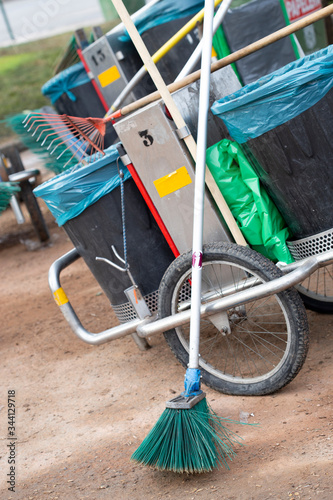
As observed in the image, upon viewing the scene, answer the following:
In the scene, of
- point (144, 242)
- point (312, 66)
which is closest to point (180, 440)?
point (144, 242)

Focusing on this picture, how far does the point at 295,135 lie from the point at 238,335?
135 cm

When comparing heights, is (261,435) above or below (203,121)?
below

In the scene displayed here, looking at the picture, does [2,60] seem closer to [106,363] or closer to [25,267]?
[25,267]

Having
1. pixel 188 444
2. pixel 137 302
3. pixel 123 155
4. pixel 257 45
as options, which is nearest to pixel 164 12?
pixel 257 45

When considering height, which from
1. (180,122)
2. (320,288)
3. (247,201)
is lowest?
(320,288)

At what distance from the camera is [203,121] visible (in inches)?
103

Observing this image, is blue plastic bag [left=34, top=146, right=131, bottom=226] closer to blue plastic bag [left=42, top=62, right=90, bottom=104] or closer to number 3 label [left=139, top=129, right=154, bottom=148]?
number 3 label [left=139, top=129, right=154, bottom=148]

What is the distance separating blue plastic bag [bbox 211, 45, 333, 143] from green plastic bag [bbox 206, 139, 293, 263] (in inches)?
5.9

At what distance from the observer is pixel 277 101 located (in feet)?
7.99

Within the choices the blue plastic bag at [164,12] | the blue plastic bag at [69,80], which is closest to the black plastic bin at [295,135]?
the blue plastic bag at [164,12]

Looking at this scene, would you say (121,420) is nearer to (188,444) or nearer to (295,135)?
(188,444)

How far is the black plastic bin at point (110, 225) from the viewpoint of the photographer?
2973 millimetres

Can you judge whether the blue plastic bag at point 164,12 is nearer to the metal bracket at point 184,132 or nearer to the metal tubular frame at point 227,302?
A: the metal bracket at point 184,132

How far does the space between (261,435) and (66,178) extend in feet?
5.18
